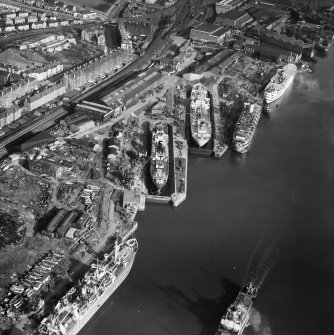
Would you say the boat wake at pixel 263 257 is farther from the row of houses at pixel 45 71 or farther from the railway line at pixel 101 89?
the row of houses at pixel 45 71

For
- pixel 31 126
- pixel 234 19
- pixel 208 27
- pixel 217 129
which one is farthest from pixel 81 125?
pixel 234 19

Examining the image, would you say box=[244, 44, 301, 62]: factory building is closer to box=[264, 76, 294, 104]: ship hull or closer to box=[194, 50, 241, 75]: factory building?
box=[194, 50, 241, 75]: factory building

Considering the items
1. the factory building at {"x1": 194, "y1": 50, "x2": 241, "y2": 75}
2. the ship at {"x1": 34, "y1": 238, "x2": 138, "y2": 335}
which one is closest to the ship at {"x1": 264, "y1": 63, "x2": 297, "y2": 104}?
the factory building at {"x1": 194, "y1": 50, "x2": 241, "y2": 75}

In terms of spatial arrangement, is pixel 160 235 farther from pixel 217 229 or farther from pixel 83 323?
pixel 83 323

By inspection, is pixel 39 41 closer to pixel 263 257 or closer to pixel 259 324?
pixel 263 257

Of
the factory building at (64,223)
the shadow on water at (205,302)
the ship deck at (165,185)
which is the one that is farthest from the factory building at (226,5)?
the shadow on water at (205,302)
